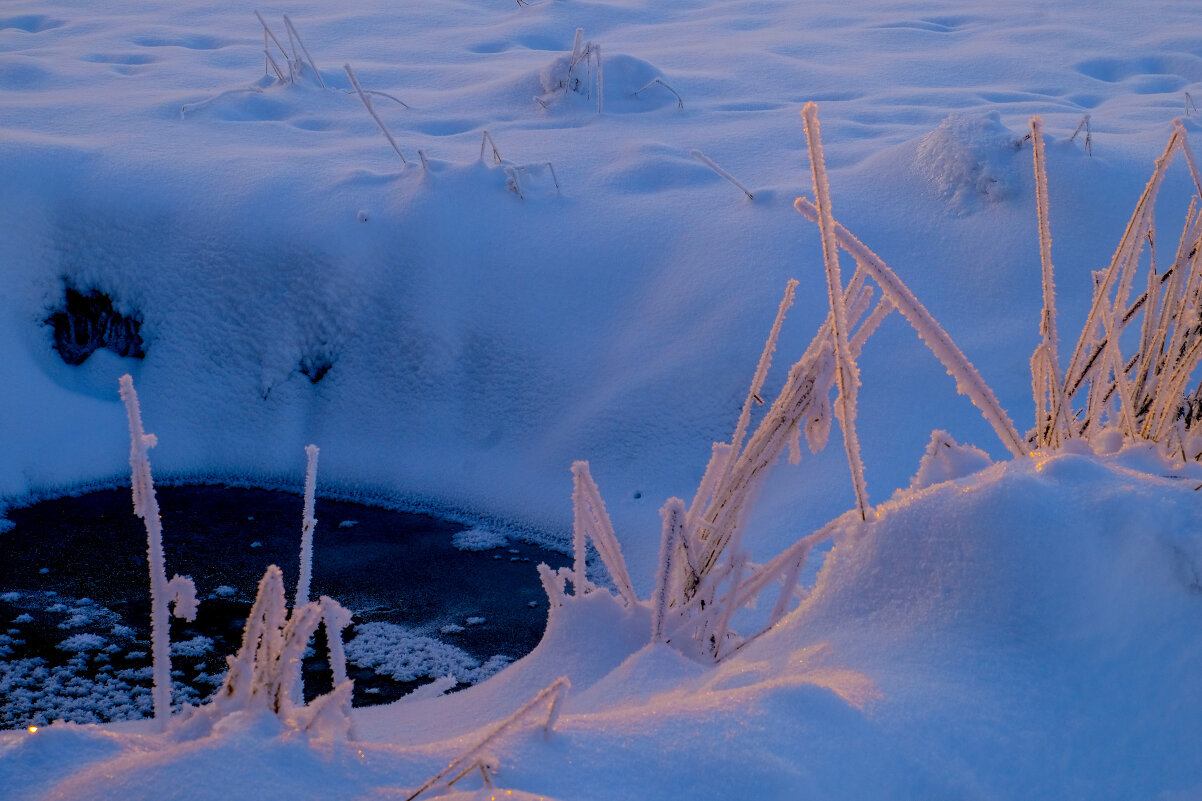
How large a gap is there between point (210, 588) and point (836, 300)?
207cm

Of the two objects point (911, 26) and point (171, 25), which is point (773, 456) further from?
point (171, 25)

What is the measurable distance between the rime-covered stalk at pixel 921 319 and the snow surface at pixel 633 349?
0.08m

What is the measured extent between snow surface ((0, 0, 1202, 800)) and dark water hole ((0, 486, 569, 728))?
127 mm

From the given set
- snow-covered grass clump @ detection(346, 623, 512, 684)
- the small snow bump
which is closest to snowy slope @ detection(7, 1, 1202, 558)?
snow-covered grass clump @ detection(346, 623, 512, 684)

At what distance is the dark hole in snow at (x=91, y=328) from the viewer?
3.10 meters

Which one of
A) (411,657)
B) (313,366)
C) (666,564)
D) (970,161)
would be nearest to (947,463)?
(666,564)

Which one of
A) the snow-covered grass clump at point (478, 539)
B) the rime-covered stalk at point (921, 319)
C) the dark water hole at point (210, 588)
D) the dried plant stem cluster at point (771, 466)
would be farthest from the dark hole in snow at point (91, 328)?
the rime-covered stalk at point (921, 319)

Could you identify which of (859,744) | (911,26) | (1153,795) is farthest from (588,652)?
(911,26)

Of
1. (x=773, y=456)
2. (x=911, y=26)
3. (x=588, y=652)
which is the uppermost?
(x=911, y=26)

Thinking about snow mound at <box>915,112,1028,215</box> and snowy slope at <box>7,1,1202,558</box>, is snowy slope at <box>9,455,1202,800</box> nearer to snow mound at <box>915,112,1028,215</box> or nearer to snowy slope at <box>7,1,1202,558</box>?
snowy slope at <box>7,1,1202,558</box>

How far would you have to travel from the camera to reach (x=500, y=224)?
318cm

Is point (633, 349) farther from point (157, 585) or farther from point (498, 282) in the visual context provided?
point (157, 585)

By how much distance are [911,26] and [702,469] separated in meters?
3.62

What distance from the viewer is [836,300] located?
2.92 ft
